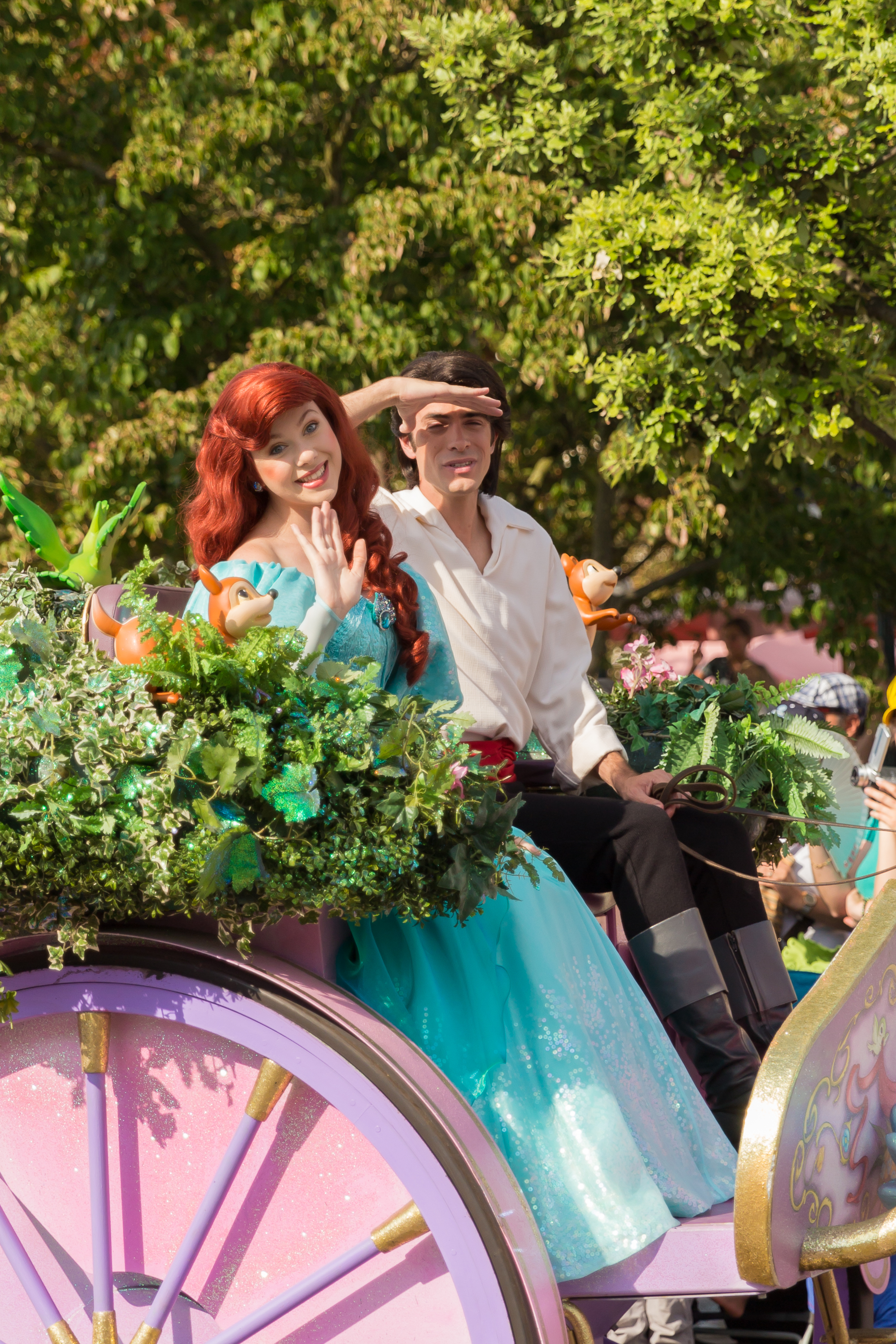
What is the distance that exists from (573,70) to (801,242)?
6.50ft

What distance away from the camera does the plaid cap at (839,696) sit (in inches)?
177

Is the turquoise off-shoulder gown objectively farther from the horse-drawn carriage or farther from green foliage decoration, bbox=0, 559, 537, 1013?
green foliage decoration, bbox=0, 559, 537, 1013

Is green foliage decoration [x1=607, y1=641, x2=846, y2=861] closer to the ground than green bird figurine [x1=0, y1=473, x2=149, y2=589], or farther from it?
closer to the ground

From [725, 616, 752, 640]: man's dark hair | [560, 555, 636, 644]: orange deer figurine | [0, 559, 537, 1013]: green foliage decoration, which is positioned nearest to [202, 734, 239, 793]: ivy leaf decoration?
[0, 559, 537, 1013]: green foliage decoration

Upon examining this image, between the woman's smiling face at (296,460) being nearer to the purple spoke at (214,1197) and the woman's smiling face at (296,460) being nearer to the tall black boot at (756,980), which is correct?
the purple spoke at (214,1197)

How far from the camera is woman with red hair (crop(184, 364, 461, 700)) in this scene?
2.12 meters

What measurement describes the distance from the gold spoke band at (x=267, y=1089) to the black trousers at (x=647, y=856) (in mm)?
658

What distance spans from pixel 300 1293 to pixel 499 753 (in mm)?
1079

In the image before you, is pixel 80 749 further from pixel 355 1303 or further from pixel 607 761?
pixel 607 761

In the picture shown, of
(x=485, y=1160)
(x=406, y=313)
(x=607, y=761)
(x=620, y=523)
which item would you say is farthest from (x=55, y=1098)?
(x=620, y=523)

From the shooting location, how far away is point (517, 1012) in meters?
1.85

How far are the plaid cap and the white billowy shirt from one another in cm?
195

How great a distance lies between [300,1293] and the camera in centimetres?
167

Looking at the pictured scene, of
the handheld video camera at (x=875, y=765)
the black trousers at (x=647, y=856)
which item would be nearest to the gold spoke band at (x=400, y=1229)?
the black trousers at (x=647, y=856)
